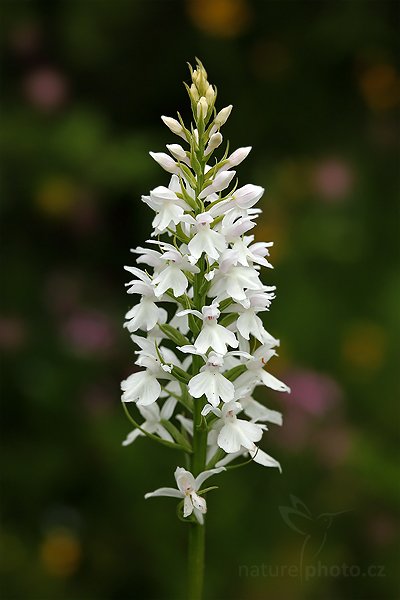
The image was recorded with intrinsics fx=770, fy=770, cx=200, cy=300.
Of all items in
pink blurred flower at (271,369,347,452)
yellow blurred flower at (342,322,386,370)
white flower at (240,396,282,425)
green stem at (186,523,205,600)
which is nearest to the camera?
green stem at (186,523,205,600)

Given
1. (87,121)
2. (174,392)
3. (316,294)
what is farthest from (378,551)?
(87,121)

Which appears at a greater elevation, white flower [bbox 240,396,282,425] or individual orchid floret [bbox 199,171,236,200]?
individual orchid floret [bbox 199,171,236,200]

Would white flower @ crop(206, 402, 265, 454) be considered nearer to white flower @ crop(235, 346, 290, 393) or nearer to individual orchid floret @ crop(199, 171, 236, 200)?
white flower @ crop(235, 346, 290, 393)

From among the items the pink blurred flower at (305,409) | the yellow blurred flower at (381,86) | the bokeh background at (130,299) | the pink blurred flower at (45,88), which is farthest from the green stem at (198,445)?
the yellow blurred flower at (381,86)

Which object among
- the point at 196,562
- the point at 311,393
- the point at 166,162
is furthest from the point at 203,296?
the point at 311,393

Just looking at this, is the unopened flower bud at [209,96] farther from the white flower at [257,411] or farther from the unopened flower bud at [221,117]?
the white flower at [257,411]

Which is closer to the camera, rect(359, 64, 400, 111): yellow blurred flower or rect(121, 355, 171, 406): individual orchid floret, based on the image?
rect(121, 355, 171, 406): individual orchid floret

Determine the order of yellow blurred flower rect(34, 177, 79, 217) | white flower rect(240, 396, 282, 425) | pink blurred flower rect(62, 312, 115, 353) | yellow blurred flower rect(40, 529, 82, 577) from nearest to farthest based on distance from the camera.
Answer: white flower rect(240, 396, 282, 425), yellow blurred flower rect(40, 529, 82, 577), pink blurred flower rect(62, 312, 115, 353), yellow blurred flower rect(34, 177, 79, 217)

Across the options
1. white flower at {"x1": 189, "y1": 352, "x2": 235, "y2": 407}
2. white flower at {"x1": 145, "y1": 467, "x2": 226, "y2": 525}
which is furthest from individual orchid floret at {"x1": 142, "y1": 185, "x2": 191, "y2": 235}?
white flower at {"x1": 145, "y1": 467, "x2": 226, "y2": 525}
